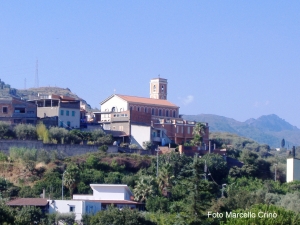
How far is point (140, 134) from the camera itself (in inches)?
3108

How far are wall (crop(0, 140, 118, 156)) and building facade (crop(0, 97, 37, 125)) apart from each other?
18.7 feet

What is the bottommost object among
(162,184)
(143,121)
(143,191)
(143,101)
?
(143,191)

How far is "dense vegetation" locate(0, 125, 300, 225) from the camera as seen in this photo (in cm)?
4716

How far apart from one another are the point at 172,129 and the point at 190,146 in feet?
21.7

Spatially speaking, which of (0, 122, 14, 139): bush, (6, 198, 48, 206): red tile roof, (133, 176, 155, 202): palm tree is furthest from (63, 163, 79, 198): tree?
(0, 122, 14, 139): bush

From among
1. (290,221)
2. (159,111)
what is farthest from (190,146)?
(290,221)

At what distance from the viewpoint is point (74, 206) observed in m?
53.3

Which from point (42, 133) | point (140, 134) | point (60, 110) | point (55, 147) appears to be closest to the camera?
point (55, 147)

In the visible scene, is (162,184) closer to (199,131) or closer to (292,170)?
(292,170)

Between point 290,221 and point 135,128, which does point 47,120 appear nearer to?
point 135,128

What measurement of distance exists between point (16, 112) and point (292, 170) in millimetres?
28687

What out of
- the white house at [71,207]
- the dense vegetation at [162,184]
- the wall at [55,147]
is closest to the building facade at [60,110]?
the wall at [55,147]

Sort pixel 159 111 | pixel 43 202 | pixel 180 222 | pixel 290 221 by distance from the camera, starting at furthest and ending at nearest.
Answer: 1. pixel 159 111
2. pixel 43 202
3. pixel 180 222
4. pixel 290 221

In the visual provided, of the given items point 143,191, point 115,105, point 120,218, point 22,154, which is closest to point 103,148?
point 22,154
